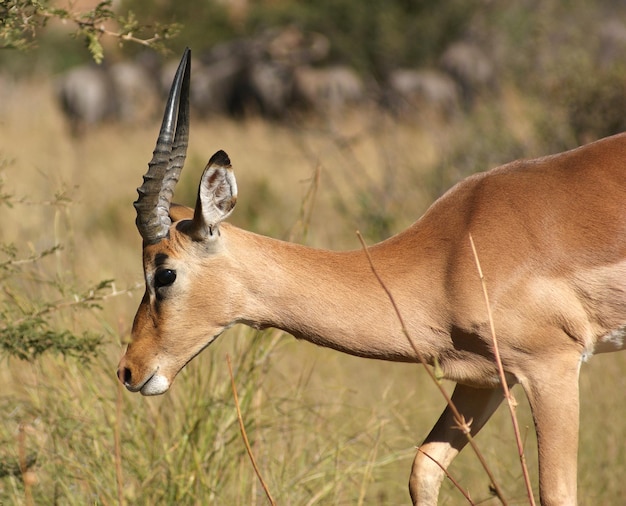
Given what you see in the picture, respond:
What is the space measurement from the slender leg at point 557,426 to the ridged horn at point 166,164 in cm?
132

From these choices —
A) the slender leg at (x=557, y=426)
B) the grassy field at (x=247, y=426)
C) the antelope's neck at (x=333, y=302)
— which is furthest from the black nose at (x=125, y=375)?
the slender leg at (x=557, y=426)

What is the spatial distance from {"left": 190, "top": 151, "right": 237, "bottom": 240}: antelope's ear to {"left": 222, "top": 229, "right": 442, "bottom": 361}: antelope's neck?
135mm

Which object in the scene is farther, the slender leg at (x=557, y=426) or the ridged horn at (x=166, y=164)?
the ridged horn at (x=166, y=164)

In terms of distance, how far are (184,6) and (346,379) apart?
650 inches

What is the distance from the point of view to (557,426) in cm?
316

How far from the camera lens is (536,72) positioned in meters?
11.3

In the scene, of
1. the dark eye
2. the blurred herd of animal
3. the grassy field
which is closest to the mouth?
the grassy field

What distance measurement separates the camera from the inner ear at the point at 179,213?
3.57 metres

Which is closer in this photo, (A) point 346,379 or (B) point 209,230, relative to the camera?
(B) point 209,230

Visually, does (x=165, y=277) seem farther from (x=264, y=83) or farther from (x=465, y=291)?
(x=264, y=83)

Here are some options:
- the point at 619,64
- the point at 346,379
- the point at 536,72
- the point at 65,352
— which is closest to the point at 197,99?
the point at 536,72

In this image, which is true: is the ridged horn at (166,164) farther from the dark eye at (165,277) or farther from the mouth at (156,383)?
the mouth at (156,383)

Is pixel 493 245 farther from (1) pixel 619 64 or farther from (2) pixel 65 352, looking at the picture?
(1) pixel 619 64

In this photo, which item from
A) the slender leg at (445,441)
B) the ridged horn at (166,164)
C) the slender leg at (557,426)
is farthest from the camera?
the slender leg at (445,441)
